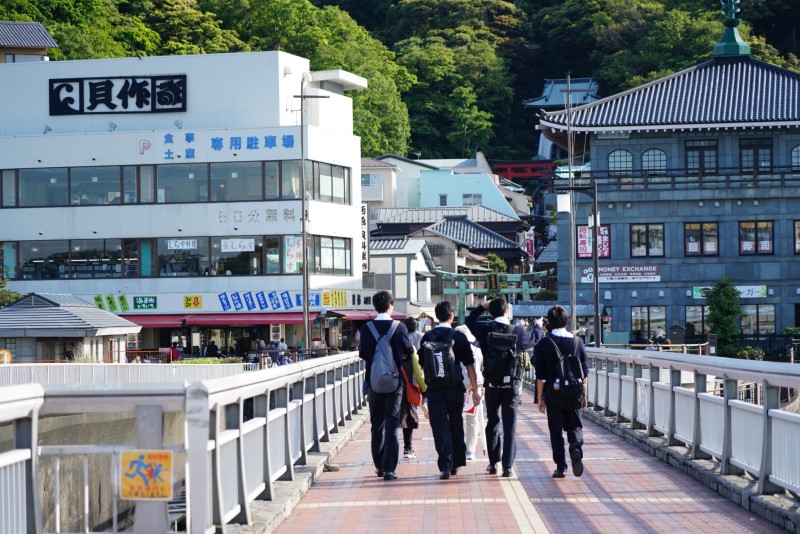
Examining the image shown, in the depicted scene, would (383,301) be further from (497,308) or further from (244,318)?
(244,318)

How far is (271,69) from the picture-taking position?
5344cm

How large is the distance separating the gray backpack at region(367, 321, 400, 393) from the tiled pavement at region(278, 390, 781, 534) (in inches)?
39.9

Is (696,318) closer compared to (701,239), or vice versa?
(696,318)

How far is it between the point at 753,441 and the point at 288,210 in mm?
42626

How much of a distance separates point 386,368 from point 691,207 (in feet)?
141

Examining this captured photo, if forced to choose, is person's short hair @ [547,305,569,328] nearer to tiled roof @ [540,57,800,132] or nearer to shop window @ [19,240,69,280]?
tiled roof @ [540,57,800,132]

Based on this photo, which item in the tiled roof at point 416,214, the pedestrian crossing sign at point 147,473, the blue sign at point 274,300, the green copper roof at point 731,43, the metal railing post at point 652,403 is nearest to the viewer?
the pedestrian crossing sign at point 147,473

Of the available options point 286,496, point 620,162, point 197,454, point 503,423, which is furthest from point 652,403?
point 620,162

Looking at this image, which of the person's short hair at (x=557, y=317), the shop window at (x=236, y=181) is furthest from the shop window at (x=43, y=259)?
the person's short hair at (x=557, y=317)

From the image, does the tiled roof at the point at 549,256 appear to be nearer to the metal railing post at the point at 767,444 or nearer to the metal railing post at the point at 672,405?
the metal railing post at the point at 672,405

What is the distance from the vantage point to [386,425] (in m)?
12.9

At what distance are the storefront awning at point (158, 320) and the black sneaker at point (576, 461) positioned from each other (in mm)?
41306

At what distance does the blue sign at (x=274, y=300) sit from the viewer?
5256cm

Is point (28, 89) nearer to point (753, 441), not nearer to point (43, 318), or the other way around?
point (43, 318)
